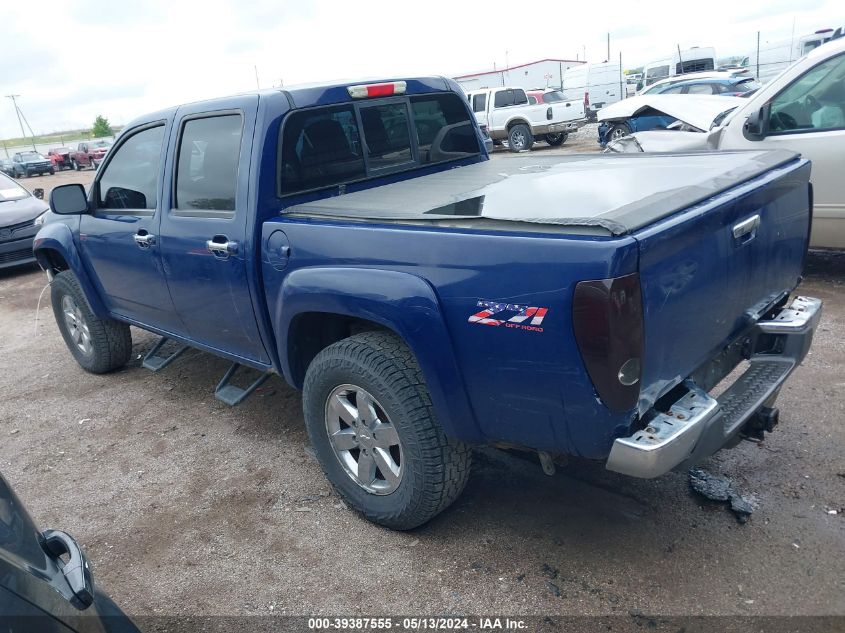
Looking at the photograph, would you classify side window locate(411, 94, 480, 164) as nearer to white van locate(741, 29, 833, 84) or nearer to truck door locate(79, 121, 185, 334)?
truck door locate(79, 121, 185, 334)

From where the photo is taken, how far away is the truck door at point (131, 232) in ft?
13.5

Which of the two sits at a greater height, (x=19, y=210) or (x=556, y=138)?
(x=19, y=210)

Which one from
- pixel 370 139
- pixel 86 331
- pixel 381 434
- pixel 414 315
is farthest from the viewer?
pixel 86 331

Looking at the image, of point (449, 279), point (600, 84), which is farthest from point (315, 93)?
point (600, 84)

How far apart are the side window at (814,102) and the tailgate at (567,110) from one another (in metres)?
14.3

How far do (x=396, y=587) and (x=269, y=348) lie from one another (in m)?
1.35

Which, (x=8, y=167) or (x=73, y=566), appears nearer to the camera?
(x=73, y=566)

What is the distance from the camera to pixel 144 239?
4059mm

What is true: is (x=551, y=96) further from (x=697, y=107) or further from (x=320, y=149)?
(x=320, y=149)

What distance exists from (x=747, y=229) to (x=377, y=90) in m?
2.14

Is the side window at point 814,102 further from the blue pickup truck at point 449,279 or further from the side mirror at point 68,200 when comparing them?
the side mirror at point 68,200

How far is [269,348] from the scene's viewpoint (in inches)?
138

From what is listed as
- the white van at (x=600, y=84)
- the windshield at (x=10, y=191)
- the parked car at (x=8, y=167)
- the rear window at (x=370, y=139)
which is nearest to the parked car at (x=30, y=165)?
the parked car at (x=8, y=167)

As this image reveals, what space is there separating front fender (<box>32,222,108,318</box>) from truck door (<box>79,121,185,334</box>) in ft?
0.24
